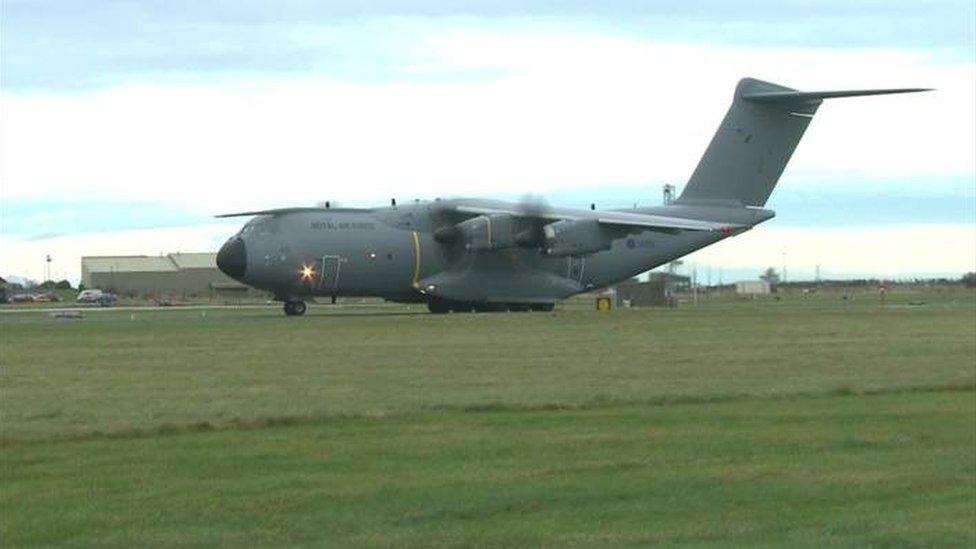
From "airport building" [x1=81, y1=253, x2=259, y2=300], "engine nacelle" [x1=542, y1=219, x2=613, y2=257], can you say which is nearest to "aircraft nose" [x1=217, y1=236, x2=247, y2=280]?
"engine nacelle" [x1=542, y1=219, x2=613, y2=257]

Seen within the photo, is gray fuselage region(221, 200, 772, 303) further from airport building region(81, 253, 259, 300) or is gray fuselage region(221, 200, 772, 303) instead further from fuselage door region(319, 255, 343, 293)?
airport building region(81, 253, 259, 300)

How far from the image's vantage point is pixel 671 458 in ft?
52.2

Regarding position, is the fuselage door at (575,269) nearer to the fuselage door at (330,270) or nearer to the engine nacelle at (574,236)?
the engine nacelle at (574,236)

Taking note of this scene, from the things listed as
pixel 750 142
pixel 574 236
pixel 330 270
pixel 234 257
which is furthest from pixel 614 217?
pixel 234 257

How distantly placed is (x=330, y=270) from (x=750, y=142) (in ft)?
44.3

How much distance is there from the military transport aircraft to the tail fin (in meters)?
0.03

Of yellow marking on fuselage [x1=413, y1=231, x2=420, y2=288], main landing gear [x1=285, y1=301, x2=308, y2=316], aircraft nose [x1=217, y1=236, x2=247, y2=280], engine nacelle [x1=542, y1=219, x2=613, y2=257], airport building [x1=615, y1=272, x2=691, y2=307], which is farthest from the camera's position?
airport building [x1=615, y1=272, x2=691, y2=307]

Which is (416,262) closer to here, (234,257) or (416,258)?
(416,258)

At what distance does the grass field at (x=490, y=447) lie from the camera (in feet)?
42.0

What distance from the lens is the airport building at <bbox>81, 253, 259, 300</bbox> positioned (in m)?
117

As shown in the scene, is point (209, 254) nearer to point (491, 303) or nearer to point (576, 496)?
point (491, 303)

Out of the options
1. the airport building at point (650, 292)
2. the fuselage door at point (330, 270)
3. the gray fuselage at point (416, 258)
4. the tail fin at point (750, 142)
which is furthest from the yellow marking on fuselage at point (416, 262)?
the airport building at point (650, 292)

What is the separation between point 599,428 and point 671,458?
84.0 inches

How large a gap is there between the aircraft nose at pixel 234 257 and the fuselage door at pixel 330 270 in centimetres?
226
